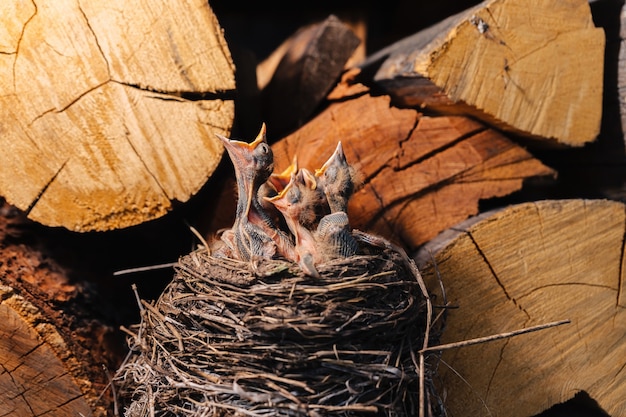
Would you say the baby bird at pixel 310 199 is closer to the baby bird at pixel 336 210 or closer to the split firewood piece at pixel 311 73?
the baby bird at pixel 336 210

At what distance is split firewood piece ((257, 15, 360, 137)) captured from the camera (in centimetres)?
154

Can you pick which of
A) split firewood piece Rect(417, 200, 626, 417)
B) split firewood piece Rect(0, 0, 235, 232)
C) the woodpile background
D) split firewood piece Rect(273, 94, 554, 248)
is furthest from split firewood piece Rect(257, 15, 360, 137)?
split firewood piece Rect(417, 200, 626, 417)

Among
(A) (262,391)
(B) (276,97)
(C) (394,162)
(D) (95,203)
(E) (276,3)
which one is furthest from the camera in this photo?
(E) (276,3)

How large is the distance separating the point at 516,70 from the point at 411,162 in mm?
318

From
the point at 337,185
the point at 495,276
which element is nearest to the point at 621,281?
the point at 495,276

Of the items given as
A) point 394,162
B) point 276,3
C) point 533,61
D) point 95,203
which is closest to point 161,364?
point 95,203

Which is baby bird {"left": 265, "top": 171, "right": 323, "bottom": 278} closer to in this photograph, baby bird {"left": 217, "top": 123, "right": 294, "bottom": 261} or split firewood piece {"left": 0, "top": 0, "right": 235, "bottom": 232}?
baby bird {"left": 217, "top": 123, "right": 294, "bottom": 261}

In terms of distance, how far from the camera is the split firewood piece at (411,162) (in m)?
1.36

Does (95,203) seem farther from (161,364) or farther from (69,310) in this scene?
(161,364)

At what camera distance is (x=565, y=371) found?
140cm

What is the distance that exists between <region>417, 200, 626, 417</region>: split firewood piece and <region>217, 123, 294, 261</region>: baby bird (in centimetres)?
36

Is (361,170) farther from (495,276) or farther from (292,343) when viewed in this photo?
(292,343)

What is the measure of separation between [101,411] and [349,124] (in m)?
0.84

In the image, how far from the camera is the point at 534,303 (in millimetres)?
1365
